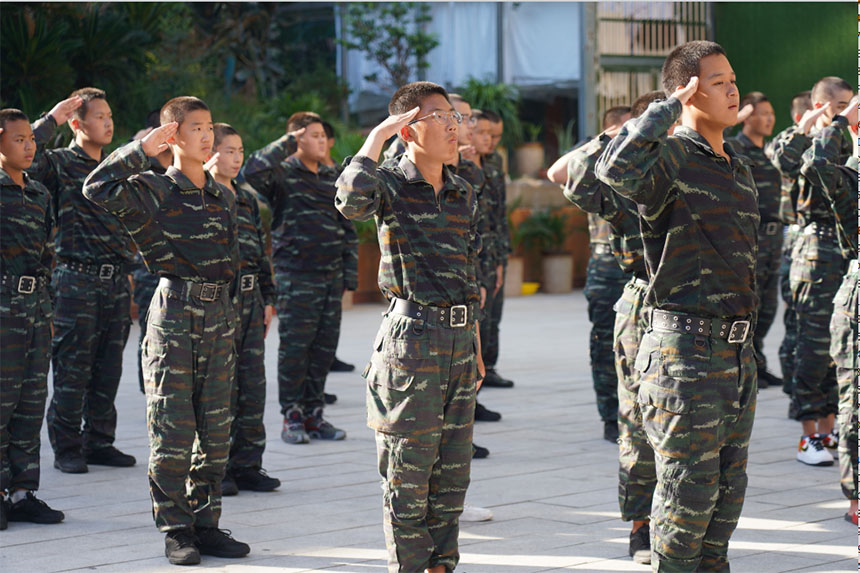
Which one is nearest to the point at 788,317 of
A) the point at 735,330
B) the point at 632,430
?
the point at 632,430

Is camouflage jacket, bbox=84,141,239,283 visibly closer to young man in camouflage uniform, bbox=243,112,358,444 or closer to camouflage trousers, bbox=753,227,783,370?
young man in camouflage uniform, bbox=243,112,358,444

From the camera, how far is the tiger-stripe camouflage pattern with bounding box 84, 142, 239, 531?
4.90 meters

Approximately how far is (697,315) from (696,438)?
0.41 metres

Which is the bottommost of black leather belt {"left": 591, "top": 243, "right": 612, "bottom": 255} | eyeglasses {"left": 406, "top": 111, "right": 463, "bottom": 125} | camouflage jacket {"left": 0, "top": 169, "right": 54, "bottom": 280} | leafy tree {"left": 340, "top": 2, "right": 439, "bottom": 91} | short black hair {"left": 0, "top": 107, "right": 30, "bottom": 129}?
black leather belt {"left": 591, "top": 243, "right": 612, "bottom": 255}

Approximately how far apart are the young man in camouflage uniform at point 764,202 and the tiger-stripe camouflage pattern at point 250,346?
3815 millimetres

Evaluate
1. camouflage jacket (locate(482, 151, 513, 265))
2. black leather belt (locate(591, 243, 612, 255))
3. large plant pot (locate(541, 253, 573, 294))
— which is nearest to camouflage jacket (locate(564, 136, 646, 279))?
black leather belt (locate(591, 243, 612, 255))

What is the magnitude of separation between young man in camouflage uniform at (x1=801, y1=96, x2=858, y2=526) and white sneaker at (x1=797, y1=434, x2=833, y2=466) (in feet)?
3.83

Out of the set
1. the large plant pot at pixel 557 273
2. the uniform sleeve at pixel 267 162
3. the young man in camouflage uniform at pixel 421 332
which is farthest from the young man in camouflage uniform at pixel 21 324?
the large plant pot at pixel 557 273

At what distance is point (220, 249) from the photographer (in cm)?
511

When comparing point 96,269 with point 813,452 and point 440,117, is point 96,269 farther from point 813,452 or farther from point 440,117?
point 813,452

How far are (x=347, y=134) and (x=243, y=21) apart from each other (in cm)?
414

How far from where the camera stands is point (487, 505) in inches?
232

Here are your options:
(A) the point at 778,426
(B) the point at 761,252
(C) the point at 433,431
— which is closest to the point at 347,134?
(B) the point at 761,252

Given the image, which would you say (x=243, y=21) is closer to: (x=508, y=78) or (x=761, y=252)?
(x=508, y=78)
